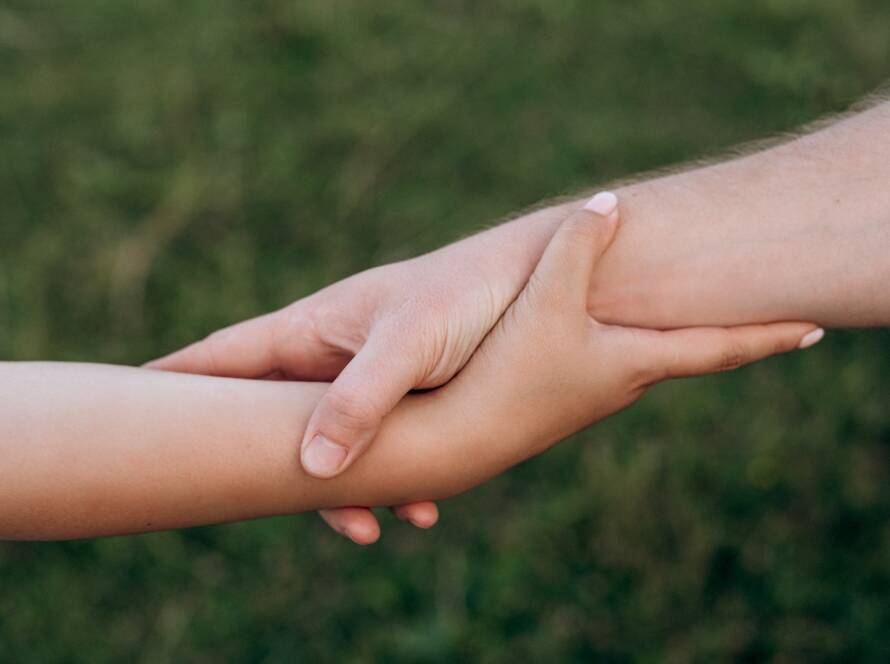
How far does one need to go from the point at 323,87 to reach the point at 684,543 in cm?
189

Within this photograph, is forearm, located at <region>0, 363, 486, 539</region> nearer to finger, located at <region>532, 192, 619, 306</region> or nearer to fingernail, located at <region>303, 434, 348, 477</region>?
fingernail, located at <region>303, 434, 348, 477</region>

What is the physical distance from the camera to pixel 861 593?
223 cm

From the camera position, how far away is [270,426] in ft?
5.49

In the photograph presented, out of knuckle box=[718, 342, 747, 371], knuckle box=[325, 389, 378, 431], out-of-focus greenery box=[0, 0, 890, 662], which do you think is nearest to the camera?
knuckle box=[325, 389, 378, 431]

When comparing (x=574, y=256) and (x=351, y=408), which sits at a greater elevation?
(x=574, y=256)

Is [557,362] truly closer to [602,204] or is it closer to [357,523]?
[602,204]

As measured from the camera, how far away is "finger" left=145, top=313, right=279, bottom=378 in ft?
6.07

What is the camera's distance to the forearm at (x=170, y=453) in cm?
161

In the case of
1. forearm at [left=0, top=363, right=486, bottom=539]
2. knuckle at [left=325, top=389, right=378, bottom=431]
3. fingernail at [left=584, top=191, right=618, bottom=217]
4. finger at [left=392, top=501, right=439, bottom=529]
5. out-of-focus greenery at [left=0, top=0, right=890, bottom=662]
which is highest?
fingernail at [left=584, top=191, right=618, bottom=217]

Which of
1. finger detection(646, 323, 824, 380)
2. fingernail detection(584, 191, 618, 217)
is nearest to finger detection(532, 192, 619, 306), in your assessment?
fingernail detection(584, 191, 618, 217)

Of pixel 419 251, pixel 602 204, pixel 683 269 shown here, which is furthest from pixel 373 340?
pixel 419 251

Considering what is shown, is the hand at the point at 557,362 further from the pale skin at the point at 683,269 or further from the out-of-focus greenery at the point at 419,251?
the out-of-focus greenery at the point at 419,251

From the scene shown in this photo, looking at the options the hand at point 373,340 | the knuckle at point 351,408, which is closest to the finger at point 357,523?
the hand at point 373,340

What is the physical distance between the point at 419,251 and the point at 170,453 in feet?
4.96
